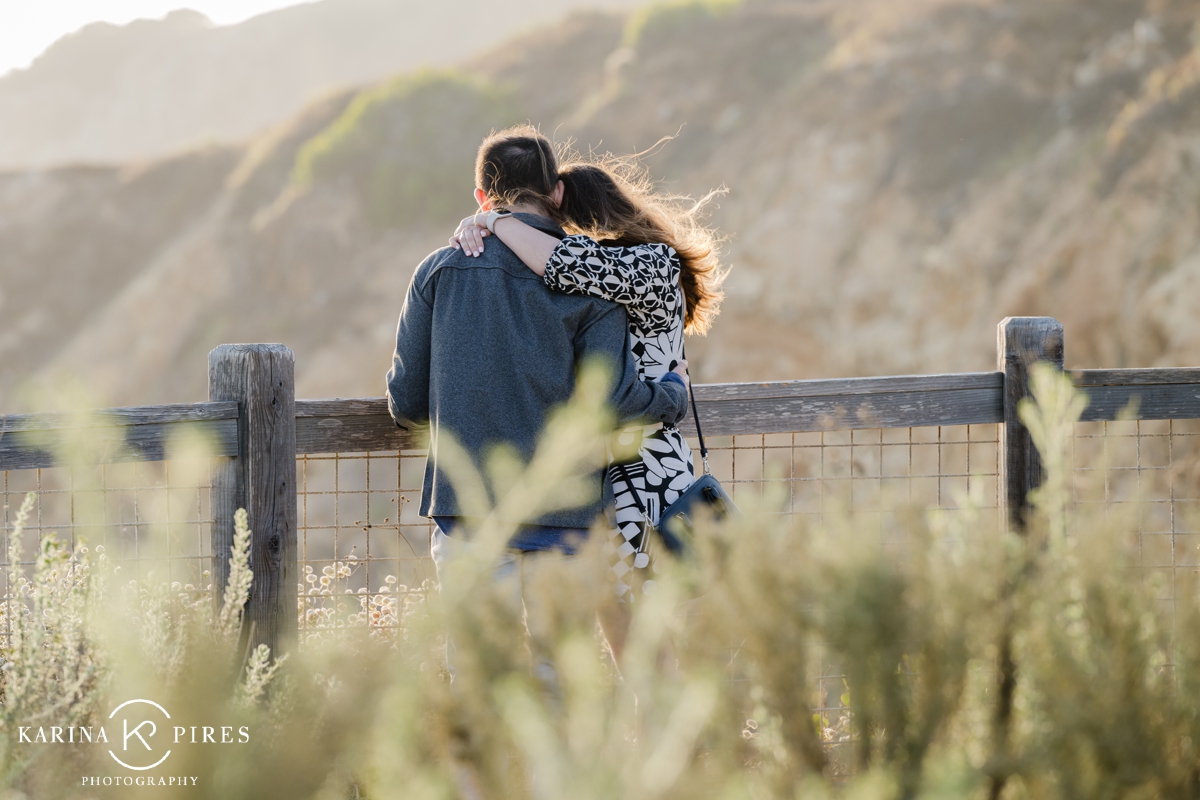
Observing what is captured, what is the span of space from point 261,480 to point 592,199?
4.20 feet

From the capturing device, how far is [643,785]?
0.96 m

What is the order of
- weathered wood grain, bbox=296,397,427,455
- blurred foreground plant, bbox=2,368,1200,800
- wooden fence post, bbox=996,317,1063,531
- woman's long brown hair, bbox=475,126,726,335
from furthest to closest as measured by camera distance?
wooden fence post, bbox=996,317,1063,531
weathered wood grain, bbox=296,397,427,455
woman's long brown hair, bbox=475,126,726,335
blurred foreground plant, bbox=2,368,1200,800

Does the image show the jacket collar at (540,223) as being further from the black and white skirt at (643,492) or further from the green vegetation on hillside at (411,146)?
the green vegetation on hillside at (411,146)

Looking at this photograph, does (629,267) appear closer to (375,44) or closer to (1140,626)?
(1140,626)

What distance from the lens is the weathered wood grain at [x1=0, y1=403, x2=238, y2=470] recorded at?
2.43 m

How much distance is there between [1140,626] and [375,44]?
2658 inches

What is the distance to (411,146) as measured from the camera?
20578 mm

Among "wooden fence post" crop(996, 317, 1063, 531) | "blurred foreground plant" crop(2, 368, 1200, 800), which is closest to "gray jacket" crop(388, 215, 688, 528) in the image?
"blurred foreground plant" crop(2, 368, 1200, 800)

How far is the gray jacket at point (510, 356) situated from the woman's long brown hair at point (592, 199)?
0.12 metres

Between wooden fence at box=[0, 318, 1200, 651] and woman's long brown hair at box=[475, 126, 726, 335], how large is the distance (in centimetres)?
56

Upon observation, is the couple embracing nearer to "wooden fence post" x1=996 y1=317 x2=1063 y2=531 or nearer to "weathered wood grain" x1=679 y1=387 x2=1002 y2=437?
"weathered wood grain" x1=679 y1=387 x2=1002 y2=437

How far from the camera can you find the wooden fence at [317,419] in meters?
2.59

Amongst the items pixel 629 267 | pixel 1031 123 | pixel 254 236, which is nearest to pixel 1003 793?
pixel 629 267

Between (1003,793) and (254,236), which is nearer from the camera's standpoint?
(1003,793)
